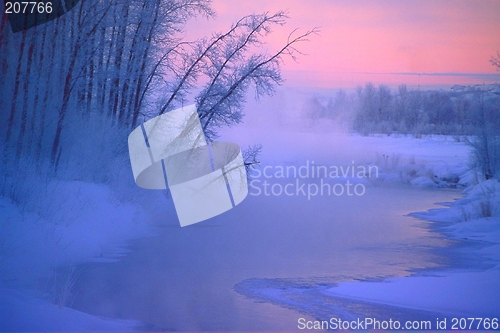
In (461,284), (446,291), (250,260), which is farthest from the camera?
(250,260)

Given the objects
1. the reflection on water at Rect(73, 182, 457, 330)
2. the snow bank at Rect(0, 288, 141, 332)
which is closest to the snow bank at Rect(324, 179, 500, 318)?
the reflection on water at Rect(73, 182, 457, 330)

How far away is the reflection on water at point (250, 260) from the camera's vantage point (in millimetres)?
4961

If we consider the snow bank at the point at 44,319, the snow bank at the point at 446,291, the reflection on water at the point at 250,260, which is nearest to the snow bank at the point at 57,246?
the snow bank at the point at 44,319

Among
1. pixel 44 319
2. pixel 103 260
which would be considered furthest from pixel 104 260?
pixel 44 319

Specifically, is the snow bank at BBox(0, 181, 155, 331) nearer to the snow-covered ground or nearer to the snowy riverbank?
the snowy riverbank

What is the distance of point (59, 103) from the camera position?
28.2 ft

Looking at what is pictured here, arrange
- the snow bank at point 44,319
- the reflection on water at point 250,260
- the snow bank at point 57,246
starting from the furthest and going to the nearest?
the reflection on water at point 250,260 → the snow bank at point 57,246 → the snow bank at point 44,319

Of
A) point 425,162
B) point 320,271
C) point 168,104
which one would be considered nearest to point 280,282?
point 320,271

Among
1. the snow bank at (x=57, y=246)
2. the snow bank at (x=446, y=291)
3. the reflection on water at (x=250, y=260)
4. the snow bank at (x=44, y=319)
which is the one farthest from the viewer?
the snow bank at (x=446, y=291)

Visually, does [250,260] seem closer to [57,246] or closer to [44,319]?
[57,246]

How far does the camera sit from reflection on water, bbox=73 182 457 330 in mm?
4961

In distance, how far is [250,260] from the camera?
7020 millimetres

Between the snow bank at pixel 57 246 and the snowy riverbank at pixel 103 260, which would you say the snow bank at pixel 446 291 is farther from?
the snow bank at pixel 57 246

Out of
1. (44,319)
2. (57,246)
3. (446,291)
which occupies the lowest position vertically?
(446,291)
